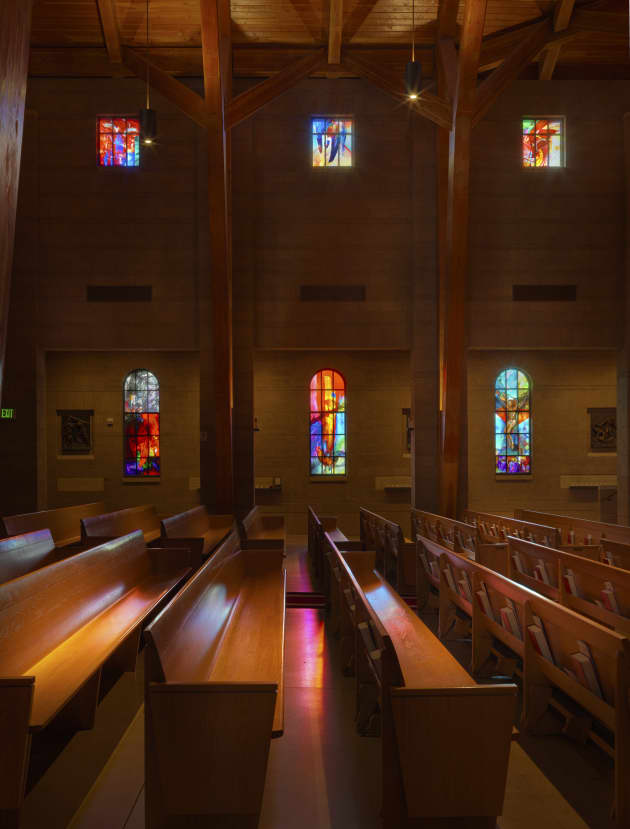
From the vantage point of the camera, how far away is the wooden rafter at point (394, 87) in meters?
9.85

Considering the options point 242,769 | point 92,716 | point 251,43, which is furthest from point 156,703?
point 251,43

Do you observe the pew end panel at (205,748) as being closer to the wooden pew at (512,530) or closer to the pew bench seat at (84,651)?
the pew bench seat at (84,651)

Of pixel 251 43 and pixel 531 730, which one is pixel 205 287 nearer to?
pixel 251 43

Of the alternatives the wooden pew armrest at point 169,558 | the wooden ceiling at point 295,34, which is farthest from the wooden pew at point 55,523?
the wooden ceiling at point 295,34

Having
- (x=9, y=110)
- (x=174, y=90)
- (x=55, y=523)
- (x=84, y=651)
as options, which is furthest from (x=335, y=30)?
(x=84, y=651)

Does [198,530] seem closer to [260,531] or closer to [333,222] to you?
[260,531]

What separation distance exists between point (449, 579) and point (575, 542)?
334 centimetres

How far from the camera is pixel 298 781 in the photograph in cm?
305

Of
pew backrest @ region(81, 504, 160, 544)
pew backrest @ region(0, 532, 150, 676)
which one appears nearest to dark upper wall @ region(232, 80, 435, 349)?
pew backrest @ region(81, 504, 160, 544)

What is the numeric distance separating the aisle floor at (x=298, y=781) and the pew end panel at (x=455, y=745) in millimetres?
215

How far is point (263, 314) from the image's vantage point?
11.4 meters

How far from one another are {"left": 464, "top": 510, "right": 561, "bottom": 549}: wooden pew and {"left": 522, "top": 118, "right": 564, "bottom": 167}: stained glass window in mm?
5940

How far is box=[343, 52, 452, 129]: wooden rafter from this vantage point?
32.3 feet

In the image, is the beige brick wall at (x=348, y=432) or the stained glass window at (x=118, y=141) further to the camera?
the beige brick wall at (x=348, y=432)
